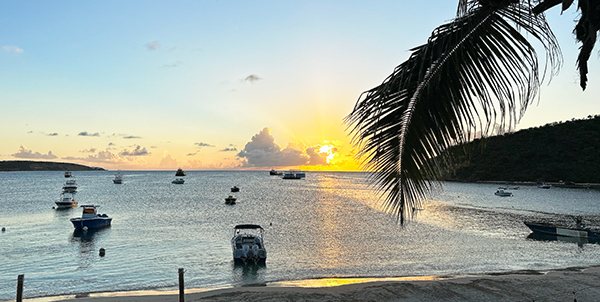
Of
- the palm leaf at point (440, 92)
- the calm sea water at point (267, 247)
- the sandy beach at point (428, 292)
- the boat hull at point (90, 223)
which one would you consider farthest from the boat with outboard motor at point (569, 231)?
the boat hull at point (90, 223)

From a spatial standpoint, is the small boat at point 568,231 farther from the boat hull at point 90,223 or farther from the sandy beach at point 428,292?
the boat hull at point 90,223

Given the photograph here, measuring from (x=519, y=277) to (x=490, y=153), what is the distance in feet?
492

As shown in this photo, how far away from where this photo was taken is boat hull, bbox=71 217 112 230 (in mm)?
39656

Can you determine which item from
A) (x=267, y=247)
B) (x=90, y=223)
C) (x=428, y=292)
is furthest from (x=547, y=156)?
(x=90, y=223)

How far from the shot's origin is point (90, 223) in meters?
40.5

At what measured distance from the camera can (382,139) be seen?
13.8 ft

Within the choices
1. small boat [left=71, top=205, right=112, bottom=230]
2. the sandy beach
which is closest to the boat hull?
small boat [left=71, top=205, right=112, bottom=230]

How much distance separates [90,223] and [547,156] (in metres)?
143

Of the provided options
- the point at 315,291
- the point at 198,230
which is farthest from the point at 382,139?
the point at 198,230

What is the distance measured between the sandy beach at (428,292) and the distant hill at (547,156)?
102 m

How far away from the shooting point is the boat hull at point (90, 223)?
39656mm

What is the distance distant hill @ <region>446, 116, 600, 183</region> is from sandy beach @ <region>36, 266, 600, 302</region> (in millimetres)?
102240

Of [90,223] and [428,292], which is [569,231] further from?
[90,223]

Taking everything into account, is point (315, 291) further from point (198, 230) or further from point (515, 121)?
point (198, 230)
